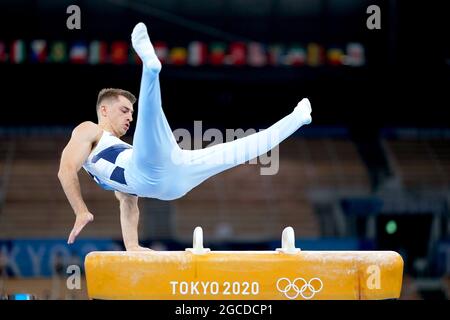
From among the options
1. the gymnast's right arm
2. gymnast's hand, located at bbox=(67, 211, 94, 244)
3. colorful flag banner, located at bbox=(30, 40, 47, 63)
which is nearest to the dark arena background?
colorful flag banner, located at bbox=(30, 40, 47, 63)

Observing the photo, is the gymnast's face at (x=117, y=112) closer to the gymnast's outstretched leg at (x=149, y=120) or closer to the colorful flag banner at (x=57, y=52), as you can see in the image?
the gymnast's outstretched leg at (x=149, y=120)

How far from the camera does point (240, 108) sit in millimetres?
14078

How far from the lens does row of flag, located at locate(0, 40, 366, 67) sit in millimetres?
13164

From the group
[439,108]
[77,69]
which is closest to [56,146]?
[77,69]

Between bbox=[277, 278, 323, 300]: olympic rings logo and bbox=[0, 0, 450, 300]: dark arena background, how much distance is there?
22.4ft

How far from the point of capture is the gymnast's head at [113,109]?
612 centimetres

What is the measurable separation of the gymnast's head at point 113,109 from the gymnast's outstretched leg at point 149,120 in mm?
532

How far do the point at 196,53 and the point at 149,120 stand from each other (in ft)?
27.0

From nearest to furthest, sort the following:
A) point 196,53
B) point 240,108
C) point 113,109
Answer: point 113,109 < point 196,53 < point 240,108

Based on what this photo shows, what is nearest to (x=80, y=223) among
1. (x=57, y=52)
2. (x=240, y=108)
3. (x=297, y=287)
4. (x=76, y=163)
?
(x=76, y=163)

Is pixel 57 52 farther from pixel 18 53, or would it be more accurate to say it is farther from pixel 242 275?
pixel 242 275

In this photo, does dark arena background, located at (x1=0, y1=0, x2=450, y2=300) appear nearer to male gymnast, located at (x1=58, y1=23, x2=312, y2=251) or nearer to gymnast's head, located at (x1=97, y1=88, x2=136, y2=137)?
male gymnast, located at (x1=58, y1=23, x2=312, y2=251)

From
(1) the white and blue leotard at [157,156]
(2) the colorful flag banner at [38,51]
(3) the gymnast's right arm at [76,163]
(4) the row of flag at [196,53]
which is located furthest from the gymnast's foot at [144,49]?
(2) the colorful flag banner at [38,51]
